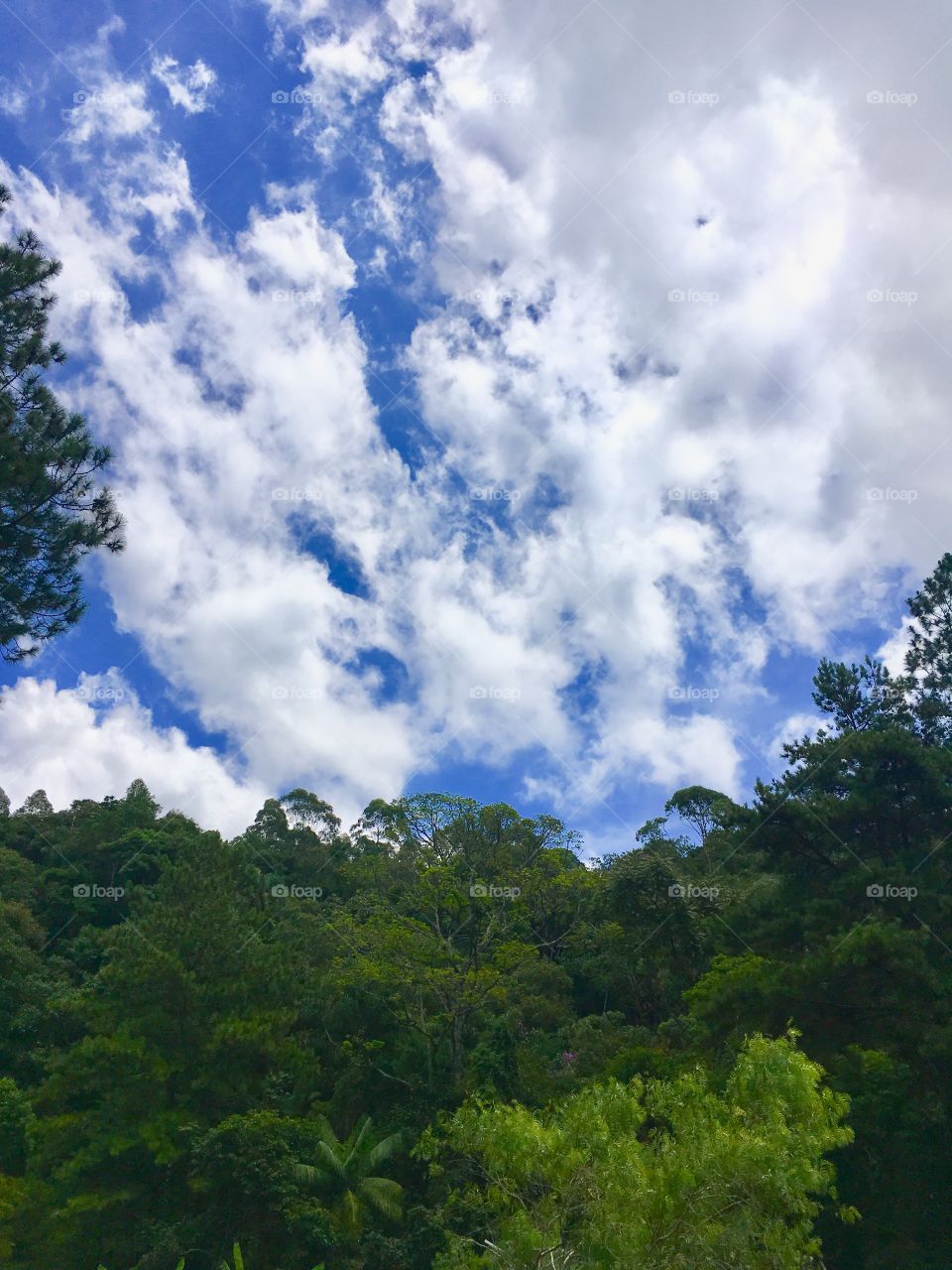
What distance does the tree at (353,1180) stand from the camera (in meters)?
18.5

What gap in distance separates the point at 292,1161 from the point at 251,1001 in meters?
4.58

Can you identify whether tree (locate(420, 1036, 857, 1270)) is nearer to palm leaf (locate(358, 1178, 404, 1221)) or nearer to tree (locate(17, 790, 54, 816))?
palm leaf (locate(358, 1178, 404, 1221))

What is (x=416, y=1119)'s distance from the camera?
21.1m

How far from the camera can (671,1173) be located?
7.49 m

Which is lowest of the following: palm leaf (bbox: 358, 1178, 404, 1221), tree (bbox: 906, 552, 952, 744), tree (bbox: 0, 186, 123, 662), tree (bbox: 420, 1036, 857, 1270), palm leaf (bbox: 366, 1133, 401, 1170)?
palm leaf (bbox: 358, 1178, 404, 1221)

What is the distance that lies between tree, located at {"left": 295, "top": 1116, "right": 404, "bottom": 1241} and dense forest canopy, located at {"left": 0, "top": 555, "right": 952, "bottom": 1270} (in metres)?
0.09

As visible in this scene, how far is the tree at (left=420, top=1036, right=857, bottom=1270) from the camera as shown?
7.09 metres

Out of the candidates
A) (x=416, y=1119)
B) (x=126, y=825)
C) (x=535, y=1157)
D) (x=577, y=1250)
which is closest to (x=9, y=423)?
(x=535, y=1157)

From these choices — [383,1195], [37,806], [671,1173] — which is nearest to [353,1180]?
[383,1195]

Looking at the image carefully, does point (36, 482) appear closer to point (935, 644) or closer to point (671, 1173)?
point (671, 1173)

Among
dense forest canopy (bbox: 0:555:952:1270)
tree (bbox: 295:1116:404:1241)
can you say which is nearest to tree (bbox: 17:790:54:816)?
dense forest canopy (bbox: 0:555:952:1270)

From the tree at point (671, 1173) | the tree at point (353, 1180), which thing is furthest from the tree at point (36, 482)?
→ the tree at point (353, 1180)

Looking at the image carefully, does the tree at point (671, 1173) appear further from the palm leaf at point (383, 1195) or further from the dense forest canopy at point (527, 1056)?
the palm leaf at point (383, 1195)

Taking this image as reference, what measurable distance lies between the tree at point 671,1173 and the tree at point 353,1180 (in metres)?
11.4
